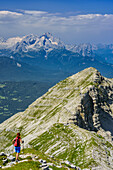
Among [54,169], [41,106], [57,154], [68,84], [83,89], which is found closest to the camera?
[54,169]

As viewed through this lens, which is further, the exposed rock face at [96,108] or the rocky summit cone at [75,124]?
the exposed rock face at [96,108]

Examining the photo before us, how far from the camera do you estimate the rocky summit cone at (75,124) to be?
73375 millimetres

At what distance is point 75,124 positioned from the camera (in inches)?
4535

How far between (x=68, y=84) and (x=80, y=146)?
10404cm

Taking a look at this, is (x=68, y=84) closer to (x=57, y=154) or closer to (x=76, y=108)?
(x=76, y=108)

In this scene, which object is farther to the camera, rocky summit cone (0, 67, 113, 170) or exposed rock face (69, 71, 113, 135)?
exposed rock face (69, 71, 113, 135)

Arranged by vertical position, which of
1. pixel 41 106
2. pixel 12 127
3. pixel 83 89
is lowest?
pixel 12 127

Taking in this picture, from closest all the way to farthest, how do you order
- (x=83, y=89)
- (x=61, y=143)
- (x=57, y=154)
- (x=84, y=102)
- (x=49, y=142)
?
(x=57, y=154)
(x=61, y=143)
(x=49, y=142)
(x=84, y=102)
(x=83, y=89)

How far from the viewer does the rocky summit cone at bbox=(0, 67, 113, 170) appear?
2889 inches

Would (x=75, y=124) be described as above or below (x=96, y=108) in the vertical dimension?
below

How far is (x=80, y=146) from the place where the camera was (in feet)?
253

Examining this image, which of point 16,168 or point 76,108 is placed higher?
point 16,168

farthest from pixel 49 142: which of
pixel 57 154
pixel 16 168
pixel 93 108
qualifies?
pixel 93 108

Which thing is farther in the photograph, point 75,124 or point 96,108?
point 96,108
